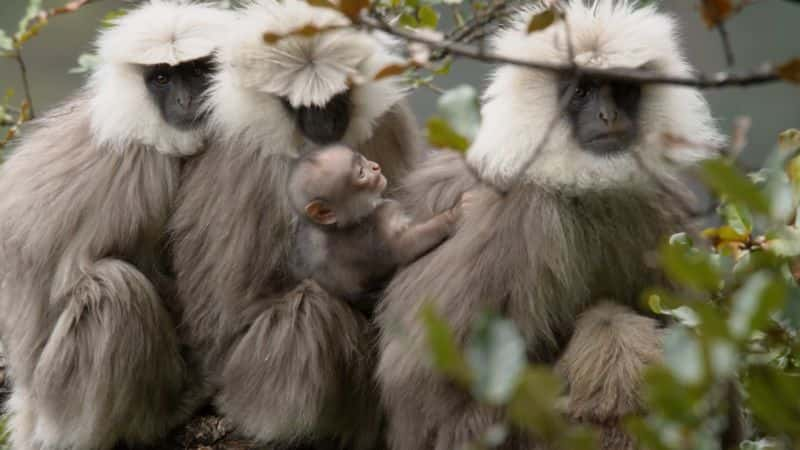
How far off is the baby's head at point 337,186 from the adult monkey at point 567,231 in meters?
0.50

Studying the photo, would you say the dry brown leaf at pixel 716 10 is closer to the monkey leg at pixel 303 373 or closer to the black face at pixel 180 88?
the monkey leg at pixel 303 373

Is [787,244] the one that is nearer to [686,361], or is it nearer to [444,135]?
[444,135]

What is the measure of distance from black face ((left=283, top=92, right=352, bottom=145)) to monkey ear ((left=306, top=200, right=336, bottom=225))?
0.97 feet

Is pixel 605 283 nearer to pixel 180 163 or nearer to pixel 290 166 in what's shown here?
pixel 290 166

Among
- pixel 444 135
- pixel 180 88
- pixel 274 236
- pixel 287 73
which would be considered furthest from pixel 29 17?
pixel 444 135

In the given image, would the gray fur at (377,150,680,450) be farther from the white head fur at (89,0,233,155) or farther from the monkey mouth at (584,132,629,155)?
the white head fur at (89,0,233,155)

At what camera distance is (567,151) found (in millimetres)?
4602

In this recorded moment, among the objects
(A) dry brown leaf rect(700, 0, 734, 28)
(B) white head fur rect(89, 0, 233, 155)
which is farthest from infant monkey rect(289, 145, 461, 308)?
(A) dry brown leaf rect(700, 0, 734, 28)

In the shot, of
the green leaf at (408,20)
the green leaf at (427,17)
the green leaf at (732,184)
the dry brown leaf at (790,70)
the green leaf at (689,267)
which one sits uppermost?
the dry brown leaf at (790,70)

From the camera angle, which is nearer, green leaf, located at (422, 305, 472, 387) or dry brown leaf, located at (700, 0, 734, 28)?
green leaf, located at (422, 305, 472, 387)

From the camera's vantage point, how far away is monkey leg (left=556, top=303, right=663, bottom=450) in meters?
4.52

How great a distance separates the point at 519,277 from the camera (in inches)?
185

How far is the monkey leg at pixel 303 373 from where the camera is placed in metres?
5.22

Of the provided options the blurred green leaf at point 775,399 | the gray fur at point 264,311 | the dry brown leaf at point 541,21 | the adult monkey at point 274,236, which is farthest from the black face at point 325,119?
the blurred green leaf at point 775,399
